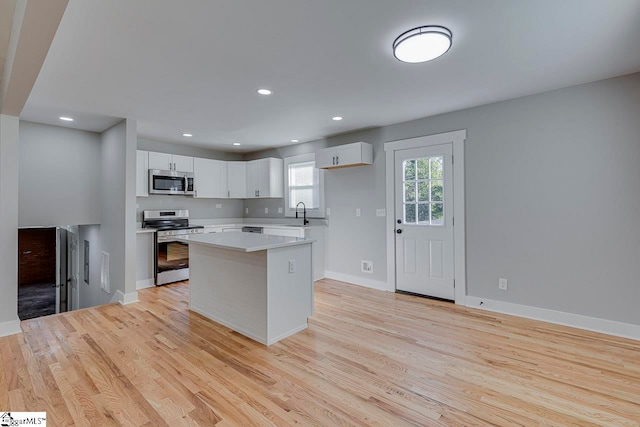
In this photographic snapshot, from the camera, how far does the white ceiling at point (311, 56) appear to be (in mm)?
1778

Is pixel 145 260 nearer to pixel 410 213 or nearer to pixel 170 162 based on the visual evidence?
pixel 170 162

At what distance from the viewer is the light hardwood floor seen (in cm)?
177

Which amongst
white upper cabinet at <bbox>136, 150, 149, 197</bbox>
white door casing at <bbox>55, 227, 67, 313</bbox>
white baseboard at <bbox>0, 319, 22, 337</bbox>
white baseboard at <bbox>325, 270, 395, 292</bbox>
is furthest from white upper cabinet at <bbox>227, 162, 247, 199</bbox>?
white door casing at <bbox>55, 227, 67, 313</bbox>

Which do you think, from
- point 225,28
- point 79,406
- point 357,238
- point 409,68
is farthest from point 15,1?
point 357,238

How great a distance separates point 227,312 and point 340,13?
2.82 metres

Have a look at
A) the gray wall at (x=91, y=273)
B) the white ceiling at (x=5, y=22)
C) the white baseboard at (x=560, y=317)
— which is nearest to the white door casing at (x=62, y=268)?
the gray wall at (x=91, y=273)

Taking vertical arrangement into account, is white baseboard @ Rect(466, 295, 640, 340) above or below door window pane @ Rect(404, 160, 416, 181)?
below

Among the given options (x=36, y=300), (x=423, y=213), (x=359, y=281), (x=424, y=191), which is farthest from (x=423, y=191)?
(x=36, y=300)

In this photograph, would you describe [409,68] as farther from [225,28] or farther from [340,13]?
[225,28]

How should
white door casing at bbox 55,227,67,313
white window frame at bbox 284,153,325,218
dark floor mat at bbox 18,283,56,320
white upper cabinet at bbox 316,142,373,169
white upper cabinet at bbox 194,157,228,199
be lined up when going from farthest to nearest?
dark floor mat at bbox 18,283,56,320
white door casing at bbox 55,227,67,313
white upper cabinet at bbox 194,157,228,199
white window frame at bbox 284,153,325,218
white upper cabinet at bbox 316,142,373,169

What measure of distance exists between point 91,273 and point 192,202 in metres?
2.01

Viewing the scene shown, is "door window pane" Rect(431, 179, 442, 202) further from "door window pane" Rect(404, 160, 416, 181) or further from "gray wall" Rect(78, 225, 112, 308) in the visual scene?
"gray wall" Rect(78, 225, 112, 308)

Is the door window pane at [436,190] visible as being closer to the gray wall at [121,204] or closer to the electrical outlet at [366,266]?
the electrical outlet at [366,266]

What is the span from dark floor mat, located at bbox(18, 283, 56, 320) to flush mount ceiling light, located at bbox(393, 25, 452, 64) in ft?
30.0
